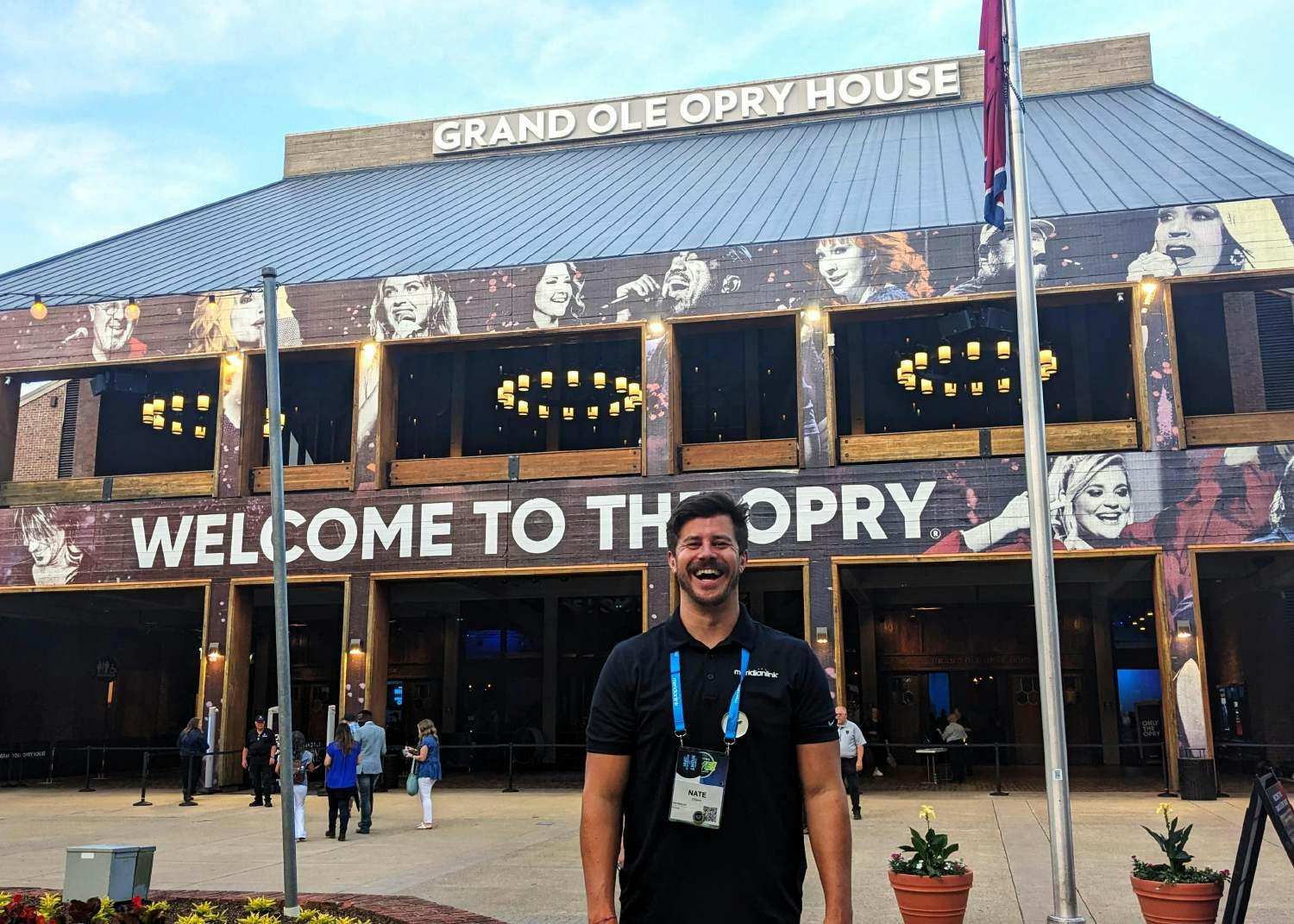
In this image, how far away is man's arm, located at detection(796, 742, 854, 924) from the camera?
349 centimetres

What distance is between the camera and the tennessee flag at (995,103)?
11.4m

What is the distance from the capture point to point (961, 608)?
3219cm

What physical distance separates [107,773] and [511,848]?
21410 mm

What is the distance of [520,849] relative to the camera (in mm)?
14289

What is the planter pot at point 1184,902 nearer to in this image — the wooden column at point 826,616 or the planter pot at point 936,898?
the planter pot at point 936,898

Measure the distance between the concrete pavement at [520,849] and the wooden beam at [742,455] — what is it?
6481 millimetres

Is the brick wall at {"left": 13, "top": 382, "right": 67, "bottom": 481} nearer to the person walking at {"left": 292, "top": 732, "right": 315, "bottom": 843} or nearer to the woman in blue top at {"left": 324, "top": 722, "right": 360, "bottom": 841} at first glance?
the person walking at {"left": 292, "top": 732, "right": 315, "bottom": 843}

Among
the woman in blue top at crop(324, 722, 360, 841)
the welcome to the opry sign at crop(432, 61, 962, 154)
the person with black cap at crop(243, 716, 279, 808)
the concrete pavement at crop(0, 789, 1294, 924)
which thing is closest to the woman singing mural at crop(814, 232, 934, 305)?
the concrete pavement at crop(0, 789, 1294, 924)

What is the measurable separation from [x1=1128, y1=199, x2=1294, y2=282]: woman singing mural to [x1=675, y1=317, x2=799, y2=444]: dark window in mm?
9033

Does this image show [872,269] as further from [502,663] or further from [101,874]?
[101,874]

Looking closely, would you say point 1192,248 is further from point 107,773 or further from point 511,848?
point 107,773

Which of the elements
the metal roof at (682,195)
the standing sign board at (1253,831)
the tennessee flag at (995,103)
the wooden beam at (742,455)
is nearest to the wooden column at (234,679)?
the metal roof at (682,195)

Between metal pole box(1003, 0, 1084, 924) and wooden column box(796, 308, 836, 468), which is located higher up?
A: wooden column box(796, 308, 836, 468)

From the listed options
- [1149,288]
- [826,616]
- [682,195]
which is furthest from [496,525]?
[1149,288]
